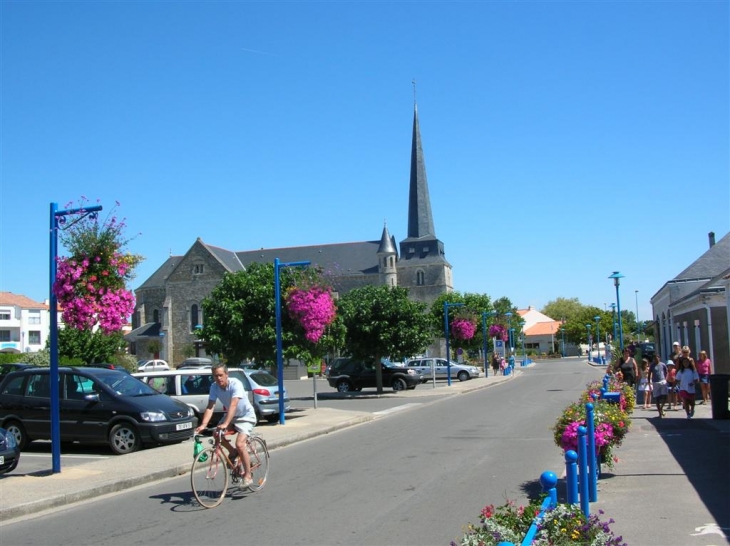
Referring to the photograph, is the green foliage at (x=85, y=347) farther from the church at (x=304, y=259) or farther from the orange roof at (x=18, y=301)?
the orange roof at (x=18, y=301)

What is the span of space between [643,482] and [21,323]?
79573 millimetres

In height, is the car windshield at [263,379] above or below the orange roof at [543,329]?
below

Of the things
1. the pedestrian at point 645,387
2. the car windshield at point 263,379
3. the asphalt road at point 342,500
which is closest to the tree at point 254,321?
the car windshield at point 263,379

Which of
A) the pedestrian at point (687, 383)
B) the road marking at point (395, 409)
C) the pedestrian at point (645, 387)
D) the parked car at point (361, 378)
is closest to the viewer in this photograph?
the pedestrian at point (687, 383)

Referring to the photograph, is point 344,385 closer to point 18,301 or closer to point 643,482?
point 643,482

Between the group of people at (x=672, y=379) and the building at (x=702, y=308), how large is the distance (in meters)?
3.01

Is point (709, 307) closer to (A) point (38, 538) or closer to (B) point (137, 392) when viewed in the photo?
(B) point (137, 392)

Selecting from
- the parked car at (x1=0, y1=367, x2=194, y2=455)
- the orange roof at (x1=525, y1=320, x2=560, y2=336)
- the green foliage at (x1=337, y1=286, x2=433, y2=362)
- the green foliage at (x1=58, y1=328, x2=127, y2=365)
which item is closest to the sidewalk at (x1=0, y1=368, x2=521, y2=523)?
the parked car at (x1=0, y1=367, x2=194, y2=455)

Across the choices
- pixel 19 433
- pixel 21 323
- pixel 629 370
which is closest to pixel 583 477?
pixel 19 433

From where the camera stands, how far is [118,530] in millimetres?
7574

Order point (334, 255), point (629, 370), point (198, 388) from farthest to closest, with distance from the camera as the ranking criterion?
point (334, 255), point (629, 370), point (198, 388)

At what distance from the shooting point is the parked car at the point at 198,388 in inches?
683

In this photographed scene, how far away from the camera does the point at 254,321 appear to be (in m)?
20.8

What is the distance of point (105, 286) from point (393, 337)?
19559 millimetres
